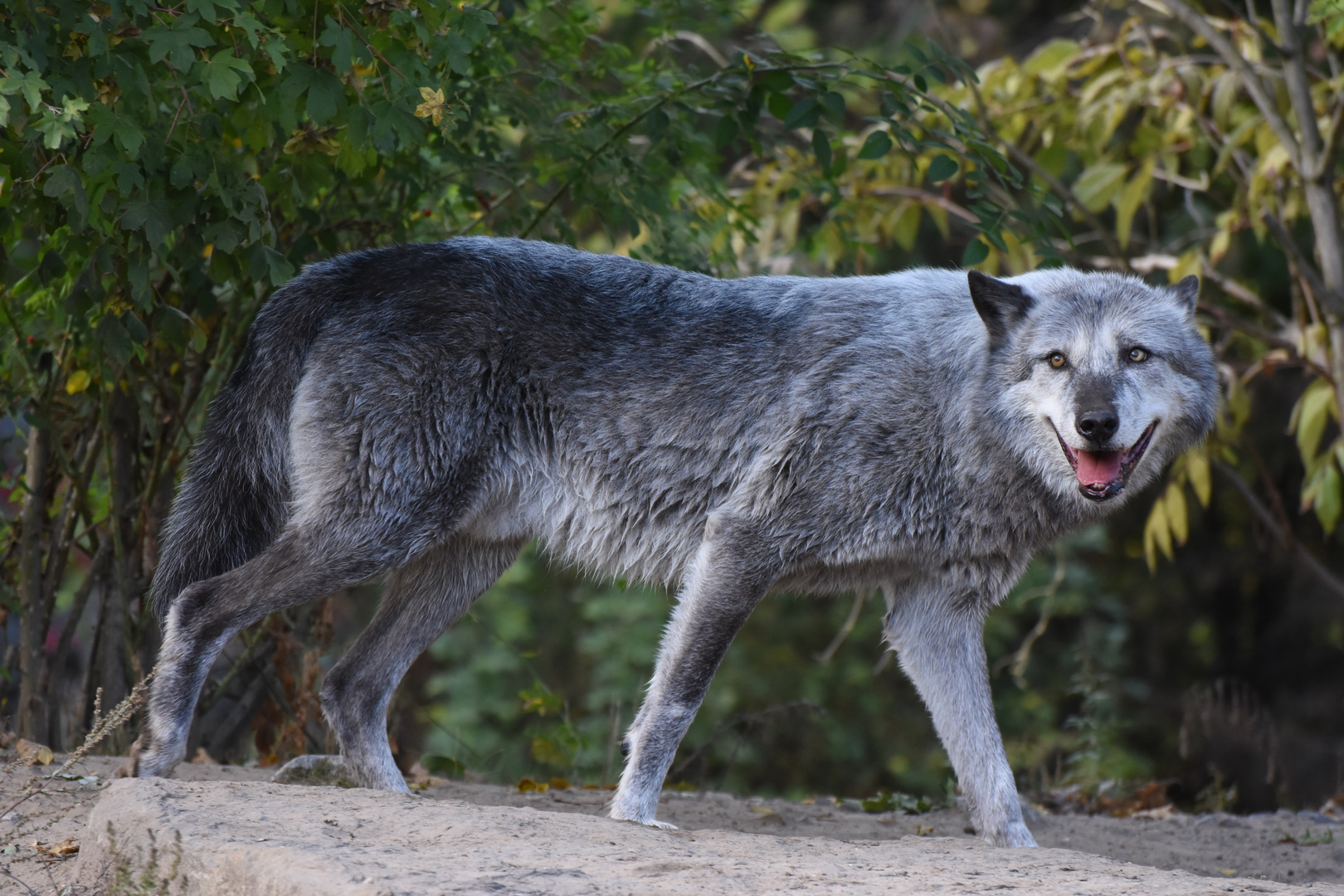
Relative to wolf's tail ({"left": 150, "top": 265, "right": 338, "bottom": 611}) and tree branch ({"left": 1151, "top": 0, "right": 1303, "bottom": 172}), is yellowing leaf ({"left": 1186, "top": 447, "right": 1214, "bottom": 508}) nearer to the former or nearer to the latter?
tree branch ({"left": 1151, "top": 0, "right": 1303, "bottom": 172})

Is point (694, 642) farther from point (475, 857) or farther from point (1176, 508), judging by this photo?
point (1176, 508)

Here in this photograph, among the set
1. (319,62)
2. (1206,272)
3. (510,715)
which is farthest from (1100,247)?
(319,62)

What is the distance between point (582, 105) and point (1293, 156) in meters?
3.25

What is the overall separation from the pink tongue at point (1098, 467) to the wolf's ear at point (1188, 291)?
820 mm

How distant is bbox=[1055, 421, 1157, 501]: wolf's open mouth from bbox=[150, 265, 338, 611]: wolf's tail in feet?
8.30

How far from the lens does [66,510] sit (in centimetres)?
526

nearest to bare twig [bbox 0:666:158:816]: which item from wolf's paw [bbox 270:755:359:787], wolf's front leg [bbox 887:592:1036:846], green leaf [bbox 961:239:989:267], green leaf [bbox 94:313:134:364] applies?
wolf's paw [bbox 270:755:359:787]

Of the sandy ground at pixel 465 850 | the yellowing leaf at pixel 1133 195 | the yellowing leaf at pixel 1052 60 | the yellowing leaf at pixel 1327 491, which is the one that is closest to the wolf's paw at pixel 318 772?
the sandy ground at pixel 465 850

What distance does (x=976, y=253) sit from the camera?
5.03m

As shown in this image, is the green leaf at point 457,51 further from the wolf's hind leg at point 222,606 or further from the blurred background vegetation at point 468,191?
the wolf's hind leg at point 222,606

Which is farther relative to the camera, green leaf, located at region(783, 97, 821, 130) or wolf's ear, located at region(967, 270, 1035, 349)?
green leaf, located at region(783, 97, 821, 130)

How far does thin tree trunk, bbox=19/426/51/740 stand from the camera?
5.19m

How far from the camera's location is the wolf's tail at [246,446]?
4.34m

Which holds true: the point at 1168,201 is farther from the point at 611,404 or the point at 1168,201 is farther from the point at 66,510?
the point at 66,510
